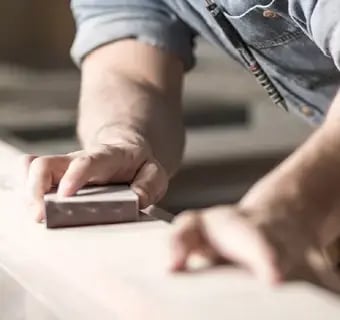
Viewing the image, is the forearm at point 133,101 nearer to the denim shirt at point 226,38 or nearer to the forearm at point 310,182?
the denim shirt at point 226,38

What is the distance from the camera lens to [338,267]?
423mm

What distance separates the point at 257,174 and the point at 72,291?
34.1 inches

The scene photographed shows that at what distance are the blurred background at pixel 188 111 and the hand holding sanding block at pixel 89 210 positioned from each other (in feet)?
2.14

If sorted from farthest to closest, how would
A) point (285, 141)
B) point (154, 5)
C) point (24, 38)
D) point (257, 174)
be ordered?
point (24, 38)
point (285, 141)
point (257, 174)
point (154, 5)

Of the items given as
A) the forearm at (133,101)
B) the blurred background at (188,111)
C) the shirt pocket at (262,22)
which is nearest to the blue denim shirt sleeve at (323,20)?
the shirt pocket at (262,22)

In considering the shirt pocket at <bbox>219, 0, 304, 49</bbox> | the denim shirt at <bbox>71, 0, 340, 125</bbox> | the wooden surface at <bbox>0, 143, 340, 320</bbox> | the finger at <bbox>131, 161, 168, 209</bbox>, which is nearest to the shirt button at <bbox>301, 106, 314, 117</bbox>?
the denim shirt at <bbox>71, 0, 340, 125</bbox>

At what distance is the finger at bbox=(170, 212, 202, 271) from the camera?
393 mm

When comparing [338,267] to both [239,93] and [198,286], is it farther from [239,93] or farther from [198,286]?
[239,93]

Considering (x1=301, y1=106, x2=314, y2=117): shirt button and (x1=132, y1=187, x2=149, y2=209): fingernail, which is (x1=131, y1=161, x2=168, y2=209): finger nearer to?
(x1=132, y1=187, x2=149, y2=209): fingernail

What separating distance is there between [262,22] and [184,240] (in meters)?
0.28

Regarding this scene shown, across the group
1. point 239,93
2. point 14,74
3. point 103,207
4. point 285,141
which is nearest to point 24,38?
point 14,74

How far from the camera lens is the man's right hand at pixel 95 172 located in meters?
0.53

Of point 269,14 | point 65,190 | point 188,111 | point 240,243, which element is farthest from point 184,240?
point 188,111

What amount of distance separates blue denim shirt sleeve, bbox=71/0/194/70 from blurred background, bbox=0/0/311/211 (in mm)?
405
